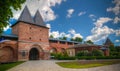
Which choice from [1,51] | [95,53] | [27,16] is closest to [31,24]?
[27,16]

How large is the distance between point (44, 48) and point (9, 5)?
25470mm

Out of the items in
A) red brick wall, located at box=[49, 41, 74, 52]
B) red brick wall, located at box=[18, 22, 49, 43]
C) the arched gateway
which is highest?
red brick wall, located at box=[18, 22, 49, 43]

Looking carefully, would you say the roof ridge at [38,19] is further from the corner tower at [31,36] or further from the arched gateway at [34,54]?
the arched gateway at [34,54]

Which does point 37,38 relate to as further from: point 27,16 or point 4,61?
point 4,61

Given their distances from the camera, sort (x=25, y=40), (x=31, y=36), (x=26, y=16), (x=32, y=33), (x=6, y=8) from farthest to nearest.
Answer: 1. (x=26, y=16)
2. (x=32, y=33)
3. (x=31, y=36)
4. (x=25, y=40)
5. (x=6, y=8)

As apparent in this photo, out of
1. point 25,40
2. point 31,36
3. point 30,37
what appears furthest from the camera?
point 31,36

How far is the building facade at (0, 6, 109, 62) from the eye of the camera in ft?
96.4

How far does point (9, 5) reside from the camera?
1184cm

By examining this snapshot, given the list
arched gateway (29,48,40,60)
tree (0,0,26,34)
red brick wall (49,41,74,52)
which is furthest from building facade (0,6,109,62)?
tree (0,0,26,34)

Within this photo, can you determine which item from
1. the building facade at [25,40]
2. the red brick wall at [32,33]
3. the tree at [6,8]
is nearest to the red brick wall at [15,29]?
the building facade at [25,40]

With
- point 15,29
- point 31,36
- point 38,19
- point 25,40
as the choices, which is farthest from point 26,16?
point 25,40

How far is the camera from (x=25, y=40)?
32219mm

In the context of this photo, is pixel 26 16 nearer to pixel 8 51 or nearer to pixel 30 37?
pixel 30 37

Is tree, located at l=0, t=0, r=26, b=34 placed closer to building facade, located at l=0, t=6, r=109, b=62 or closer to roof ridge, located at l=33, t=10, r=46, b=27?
building facade, located at l=0, t=6, r=109, b=62
